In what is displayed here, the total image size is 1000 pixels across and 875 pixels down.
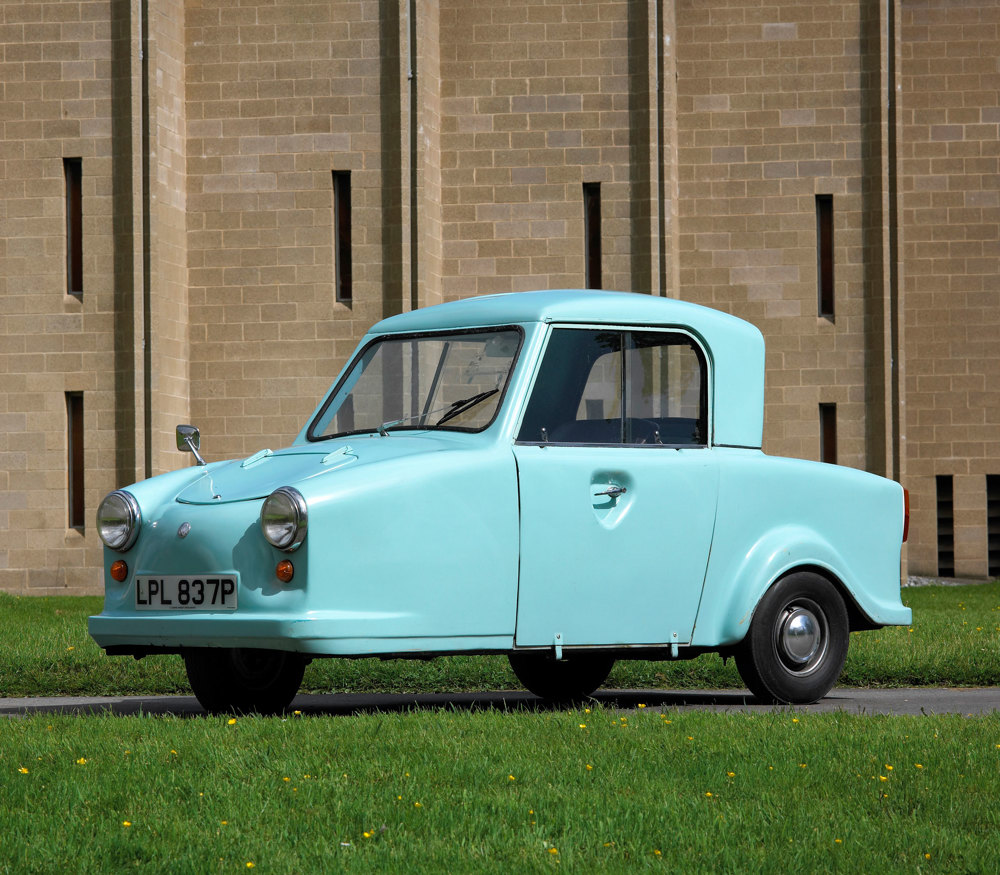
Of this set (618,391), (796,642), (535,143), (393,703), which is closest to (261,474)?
(618,391)

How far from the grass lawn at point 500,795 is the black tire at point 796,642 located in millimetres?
1208

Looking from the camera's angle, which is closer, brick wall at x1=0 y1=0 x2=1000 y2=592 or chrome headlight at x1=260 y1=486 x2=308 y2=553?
chrome headlight at x1=260 y1=486 x2=308 y2=553

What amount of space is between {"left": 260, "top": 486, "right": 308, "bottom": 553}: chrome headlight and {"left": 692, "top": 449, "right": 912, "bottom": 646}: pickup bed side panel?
230cm

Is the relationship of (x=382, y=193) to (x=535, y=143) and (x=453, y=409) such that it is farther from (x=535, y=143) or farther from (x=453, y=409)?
(x=453, y=409)

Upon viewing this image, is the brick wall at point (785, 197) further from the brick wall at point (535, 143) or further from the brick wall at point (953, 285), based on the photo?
the brick wall at point (953, 285)

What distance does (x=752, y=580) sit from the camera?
27.0ft

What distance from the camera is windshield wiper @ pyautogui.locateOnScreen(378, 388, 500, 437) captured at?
7.84 metres

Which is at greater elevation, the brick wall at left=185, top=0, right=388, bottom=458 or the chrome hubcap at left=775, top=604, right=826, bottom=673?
the brick wall at left=185, top=0, right=388, bottom=458

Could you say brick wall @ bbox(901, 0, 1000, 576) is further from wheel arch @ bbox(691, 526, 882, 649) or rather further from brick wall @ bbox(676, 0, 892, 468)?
wheel arch @ bbox(691, 526, 882, 649)

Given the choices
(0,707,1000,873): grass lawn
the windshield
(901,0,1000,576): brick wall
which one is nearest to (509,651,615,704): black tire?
the windshield

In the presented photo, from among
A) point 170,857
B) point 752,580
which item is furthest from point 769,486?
point 170,857

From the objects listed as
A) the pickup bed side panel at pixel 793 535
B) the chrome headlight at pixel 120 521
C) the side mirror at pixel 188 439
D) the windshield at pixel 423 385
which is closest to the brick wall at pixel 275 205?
the windshield at pixel 423 385

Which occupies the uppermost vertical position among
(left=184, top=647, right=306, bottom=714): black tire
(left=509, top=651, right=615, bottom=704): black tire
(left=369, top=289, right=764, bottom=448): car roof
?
(left=369, top=289, right=764, bottom=448): car roof

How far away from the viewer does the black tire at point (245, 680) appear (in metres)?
8.21
